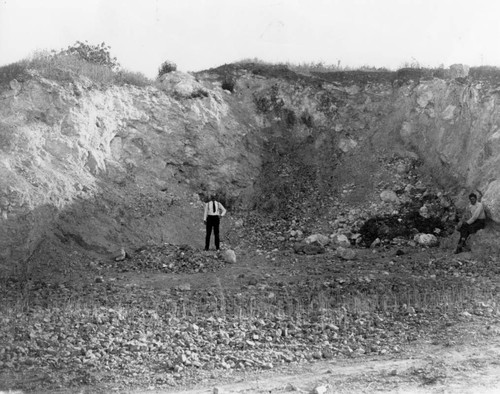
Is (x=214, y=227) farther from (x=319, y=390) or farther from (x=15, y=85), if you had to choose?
(x=319, y=390)

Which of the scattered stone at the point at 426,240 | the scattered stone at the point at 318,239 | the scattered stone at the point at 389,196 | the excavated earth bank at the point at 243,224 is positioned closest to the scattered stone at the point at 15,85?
the excavated earth bank at the point at 243,224

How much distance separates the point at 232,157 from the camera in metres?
15.4

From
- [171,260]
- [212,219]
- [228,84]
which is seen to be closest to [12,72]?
[212,219]

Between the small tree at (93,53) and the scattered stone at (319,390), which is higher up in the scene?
the small tree at (93,53)

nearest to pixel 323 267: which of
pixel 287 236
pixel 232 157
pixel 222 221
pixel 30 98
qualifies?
pixel 287 236

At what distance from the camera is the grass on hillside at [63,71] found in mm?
13442

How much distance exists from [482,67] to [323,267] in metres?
7.85

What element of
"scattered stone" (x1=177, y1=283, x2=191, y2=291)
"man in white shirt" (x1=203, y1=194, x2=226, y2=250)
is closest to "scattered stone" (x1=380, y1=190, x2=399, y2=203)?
"man in white shirt" (x1=203, y1=194, x2=226, y2=250)

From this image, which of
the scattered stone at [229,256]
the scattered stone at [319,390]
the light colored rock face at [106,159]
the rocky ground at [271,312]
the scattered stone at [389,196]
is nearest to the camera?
the scattered stone at [319,390]

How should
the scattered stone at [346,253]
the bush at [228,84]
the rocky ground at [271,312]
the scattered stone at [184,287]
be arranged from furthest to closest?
the bush at [228,84], the scattered stone at [346,253], the scattered stone at [184,287], the rocky ground at [271,312]

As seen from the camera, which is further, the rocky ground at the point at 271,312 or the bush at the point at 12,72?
the bush at the point at 12,72

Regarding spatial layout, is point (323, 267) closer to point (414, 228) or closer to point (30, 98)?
point (414, 228)

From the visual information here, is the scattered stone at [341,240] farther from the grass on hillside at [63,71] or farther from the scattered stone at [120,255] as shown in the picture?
the grass on hillside at [63,71]

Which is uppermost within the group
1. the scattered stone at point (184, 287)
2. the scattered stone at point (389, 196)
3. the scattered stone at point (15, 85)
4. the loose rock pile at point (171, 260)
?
the scattered stone at point (15, 85)
